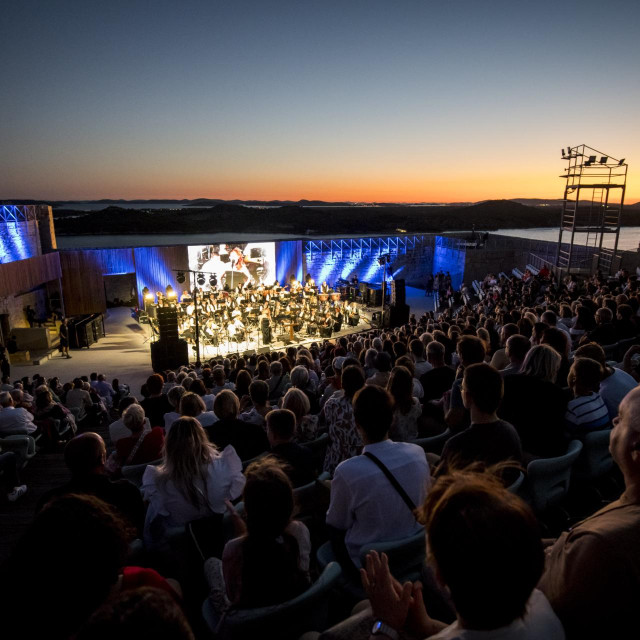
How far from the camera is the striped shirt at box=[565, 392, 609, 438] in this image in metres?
3.01

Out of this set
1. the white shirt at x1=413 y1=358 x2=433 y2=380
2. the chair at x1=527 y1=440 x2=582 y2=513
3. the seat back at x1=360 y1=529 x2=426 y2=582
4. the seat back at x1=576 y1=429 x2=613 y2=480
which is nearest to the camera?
the seat back at x1=360 y1=529 x2=426 y2=582

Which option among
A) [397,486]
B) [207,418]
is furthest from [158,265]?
[397,486]

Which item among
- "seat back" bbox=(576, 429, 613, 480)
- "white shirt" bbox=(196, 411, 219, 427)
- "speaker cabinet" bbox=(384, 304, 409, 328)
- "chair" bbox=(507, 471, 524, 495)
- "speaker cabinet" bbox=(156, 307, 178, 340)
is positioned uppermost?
"chair" bbox=(507, 471, 524, 495)

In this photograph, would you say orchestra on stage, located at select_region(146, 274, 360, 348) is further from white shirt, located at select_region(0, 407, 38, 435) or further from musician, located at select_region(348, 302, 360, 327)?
white shirt, located at select_region(0, 407, 38, 435)

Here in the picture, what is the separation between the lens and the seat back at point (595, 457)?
2885 millimetres

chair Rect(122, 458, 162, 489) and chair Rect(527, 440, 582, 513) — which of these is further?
chair Rect(122, 458, 162, 489)

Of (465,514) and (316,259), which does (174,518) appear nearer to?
(465,514)

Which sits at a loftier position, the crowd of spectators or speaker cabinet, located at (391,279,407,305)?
the crowd of spectators

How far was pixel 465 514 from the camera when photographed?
1.00 metres

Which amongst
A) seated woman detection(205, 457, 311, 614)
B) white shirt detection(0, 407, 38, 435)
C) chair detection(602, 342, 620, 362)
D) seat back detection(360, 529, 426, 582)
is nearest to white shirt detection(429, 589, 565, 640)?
seated woman detection(205, 457, 311, 614)

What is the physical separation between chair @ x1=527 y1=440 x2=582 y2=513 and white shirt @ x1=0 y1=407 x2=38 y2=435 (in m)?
5.64

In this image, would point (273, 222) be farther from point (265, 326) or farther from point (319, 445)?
point (319, 445)

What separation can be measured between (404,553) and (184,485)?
1312mm

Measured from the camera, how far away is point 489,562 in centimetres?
94
